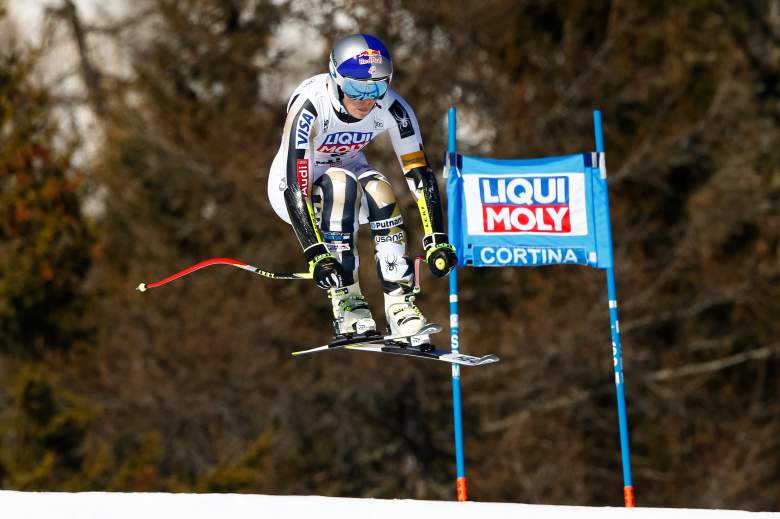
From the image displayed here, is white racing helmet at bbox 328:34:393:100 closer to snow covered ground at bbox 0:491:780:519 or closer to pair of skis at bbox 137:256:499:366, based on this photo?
pair of skis at bbox 137:256:499:366

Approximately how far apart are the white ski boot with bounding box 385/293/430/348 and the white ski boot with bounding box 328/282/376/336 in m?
0.14

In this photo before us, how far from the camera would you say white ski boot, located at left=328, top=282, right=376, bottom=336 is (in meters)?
7.70

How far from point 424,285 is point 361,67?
1504 cm

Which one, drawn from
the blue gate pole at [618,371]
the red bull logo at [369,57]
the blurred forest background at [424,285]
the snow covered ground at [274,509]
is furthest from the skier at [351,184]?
the blurred forest background at [424,285]

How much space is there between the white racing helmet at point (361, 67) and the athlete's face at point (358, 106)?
61 mm

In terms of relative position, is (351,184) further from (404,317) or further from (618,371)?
(618,371)

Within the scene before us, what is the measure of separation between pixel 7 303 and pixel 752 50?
49.8ft

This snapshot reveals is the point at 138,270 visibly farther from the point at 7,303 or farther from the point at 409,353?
the point at 409,353

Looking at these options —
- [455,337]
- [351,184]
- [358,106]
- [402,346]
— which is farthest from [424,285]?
[358,106]

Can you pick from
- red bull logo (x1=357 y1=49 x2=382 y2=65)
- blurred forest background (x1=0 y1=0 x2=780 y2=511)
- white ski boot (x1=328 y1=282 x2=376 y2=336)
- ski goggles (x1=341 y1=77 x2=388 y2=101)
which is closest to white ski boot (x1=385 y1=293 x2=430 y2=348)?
white ski boot (x1=328 y1=282 x2=376 y2=336)

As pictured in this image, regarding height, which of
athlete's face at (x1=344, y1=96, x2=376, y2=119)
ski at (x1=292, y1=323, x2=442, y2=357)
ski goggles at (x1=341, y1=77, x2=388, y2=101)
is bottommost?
ski at (x1=292, y1=323, x2=442, y2=357)

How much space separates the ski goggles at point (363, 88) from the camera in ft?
23.3

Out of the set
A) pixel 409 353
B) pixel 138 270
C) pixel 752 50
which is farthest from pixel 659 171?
pixel 409 353

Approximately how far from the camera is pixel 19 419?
21.9 meters
